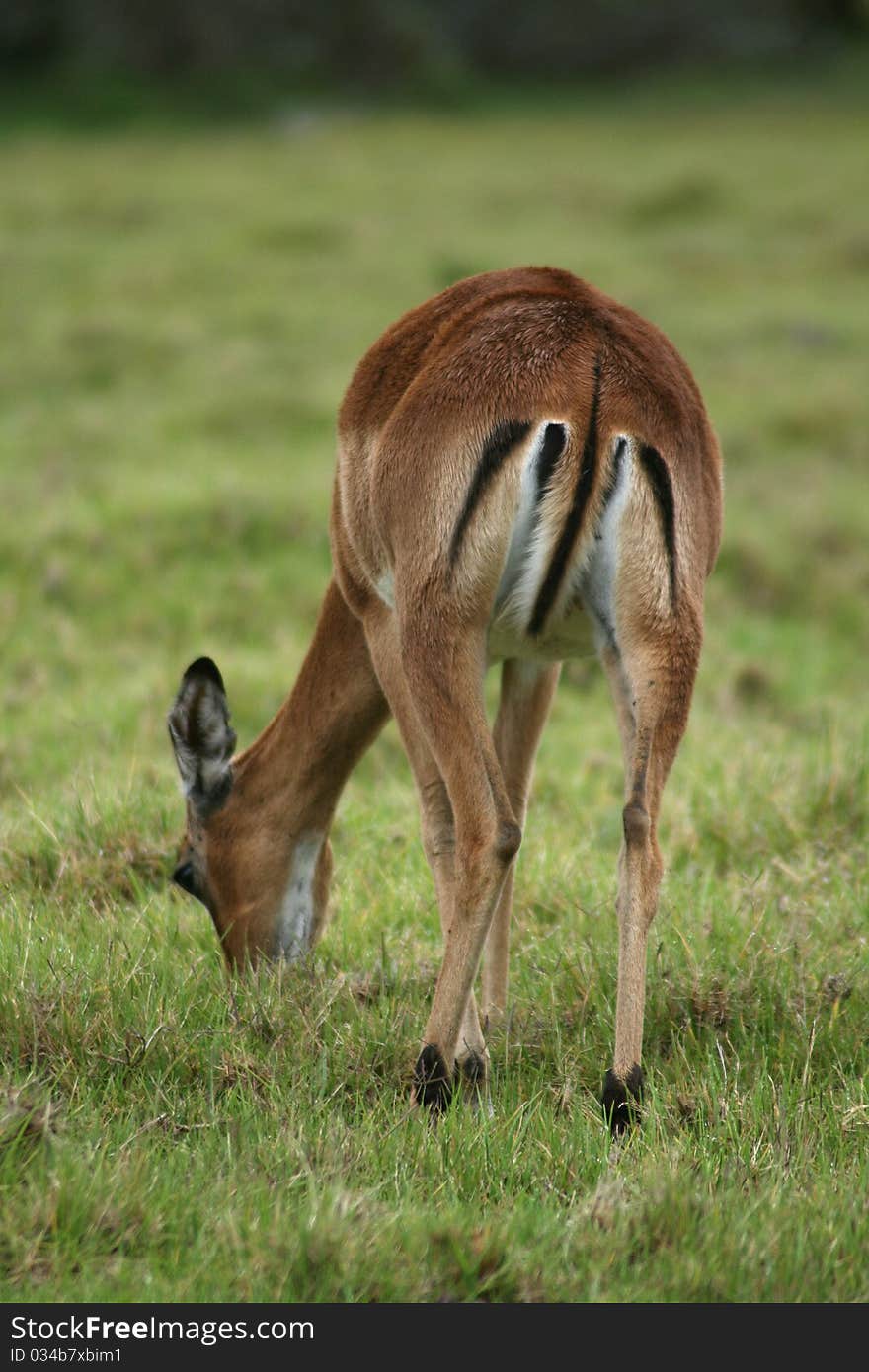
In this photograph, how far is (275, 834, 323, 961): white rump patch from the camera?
4391mm

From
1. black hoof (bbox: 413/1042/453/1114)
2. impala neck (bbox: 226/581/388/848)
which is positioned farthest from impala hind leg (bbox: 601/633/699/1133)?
impala neck (bbox: 226/581/388/848)

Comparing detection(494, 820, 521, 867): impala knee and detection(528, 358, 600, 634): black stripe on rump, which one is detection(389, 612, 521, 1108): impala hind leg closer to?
detection(494, 820, 521, 867): impala knee

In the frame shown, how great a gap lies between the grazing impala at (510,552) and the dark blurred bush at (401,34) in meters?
22.6

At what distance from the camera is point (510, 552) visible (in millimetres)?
3518

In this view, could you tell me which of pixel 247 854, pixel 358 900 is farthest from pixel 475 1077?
pixel 358 900

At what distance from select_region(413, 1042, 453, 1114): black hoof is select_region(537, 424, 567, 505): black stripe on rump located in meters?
1.19

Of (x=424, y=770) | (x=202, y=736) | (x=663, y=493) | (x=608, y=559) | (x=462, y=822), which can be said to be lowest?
(x=462, y=822)

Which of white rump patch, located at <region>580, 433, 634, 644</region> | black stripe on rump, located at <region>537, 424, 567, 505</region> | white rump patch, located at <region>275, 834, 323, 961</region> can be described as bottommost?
white rump patch, located at <region>275, 834, 323, 961</region>

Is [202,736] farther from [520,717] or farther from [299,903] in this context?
[520,717]

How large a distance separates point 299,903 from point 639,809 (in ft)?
4.47

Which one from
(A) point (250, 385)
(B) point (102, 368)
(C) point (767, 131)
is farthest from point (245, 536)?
(C) point (767, 131)

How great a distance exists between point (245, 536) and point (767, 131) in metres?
16.0

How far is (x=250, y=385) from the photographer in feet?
38.5

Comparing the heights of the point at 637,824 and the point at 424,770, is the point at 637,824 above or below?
below
